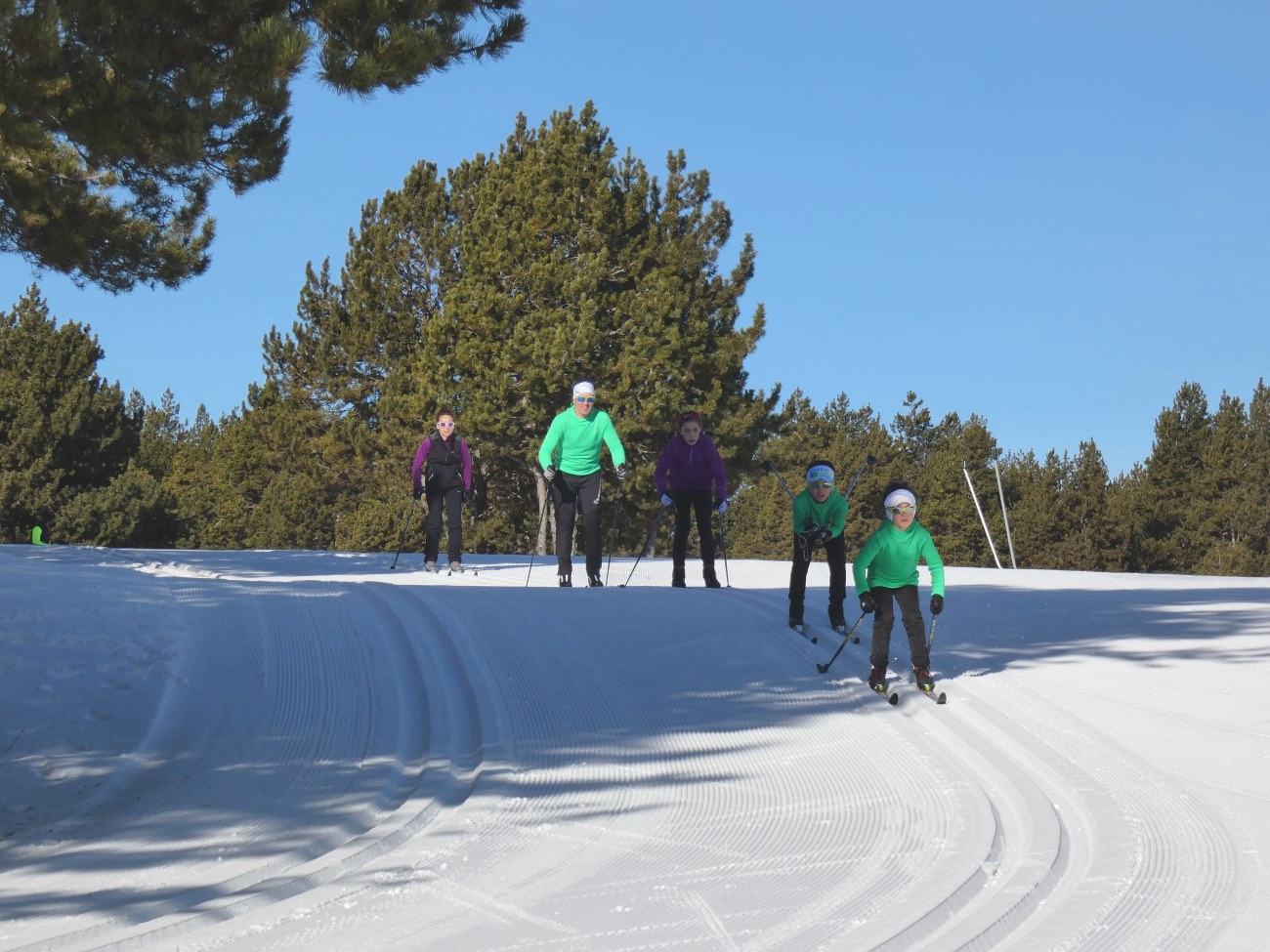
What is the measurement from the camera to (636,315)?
3716 centimetres

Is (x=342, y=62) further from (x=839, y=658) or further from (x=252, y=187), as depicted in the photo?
(x=839, y=658)

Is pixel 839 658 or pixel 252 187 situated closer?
pixel 839 658

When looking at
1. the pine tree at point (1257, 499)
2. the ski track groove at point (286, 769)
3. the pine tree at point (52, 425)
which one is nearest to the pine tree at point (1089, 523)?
the pine tree at point (1257, 499)

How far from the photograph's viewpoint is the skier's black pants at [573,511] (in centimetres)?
1313

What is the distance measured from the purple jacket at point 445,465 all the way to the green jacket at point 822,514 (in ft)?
20.3

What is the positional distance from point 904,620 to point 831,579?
1758 millimetres

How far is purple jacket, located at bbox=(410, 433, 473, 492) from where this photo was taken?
50.8 feet

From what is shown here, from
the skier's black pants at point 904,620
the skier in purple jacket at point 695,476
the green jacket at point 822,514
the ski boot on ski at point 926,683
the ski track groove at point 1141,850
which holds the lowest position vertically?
the ski track groove at point 1141,850

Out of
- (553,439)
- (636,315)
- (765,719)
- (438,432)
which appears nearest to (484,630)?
(765,719)

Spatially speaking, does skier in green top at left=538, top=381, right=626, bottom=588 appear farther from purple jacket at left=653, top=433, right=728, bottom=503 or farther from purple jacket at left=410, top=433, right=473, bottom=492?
purple jacket at left=410, top=433, right=473, bottom=492

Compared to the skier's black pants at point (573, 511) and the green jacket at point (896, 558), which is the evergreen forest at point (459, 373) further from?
the green jacket at point (896, 558)

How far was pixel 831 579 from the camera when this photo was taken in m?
10.2

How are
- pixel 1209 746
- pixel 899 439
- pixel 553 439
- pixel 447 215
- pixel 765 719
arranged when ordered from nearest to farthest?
pixel 1209 746, pixel 765 719, pixel 553 439, pixel 447 215, pixel 899 439

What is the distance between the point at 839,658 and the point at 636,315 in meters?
28.3
